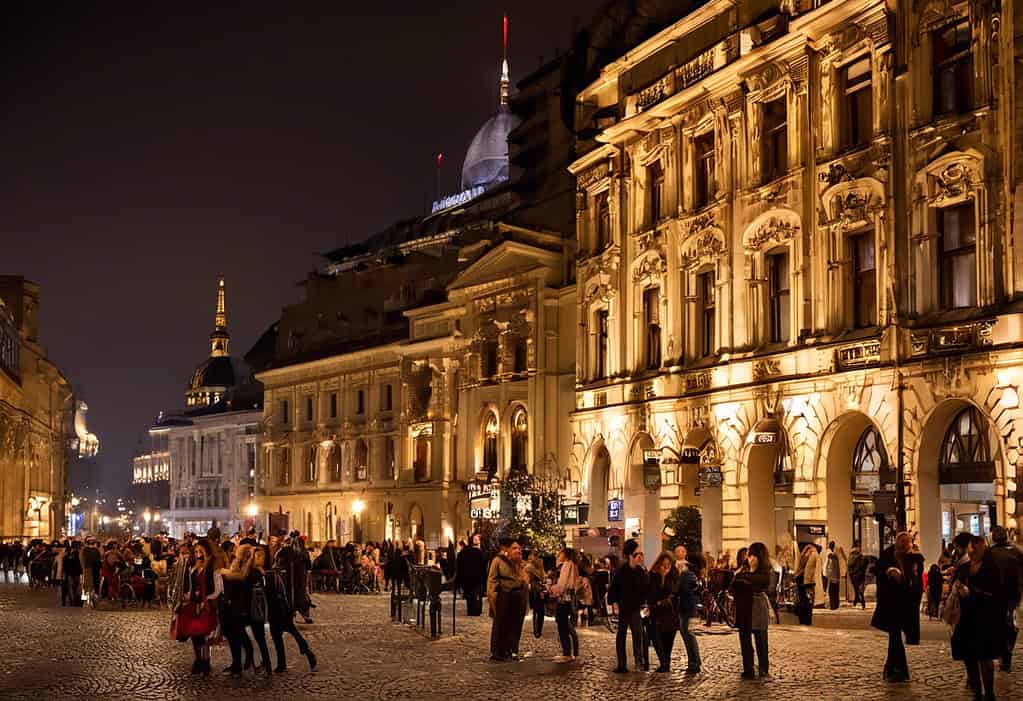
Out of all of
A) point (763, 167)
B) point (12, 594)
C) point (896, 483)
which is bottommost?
point (12, 594)

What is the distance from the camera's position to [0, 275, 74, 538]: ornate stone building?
85.1 m

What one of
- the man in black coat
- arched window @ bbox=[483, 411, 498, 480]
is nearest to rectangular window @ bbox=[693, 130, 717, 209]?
the man in black coat

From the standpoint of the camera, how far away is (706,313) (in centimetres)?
4038

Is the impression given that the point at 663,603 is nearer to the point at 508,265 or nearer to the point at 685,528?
the point at 685,528

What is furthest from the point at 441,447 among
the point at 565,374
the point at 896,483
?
the point at 896,483

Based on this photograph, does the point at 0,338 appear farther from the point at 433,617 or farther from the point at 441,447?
the point at 433,617

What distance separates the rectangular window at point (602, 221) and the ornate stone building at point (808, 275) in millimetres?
137

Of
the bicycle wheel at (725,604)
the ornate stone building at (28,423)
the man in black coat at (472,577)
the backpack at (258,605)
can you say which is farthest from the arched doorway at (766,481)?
the ornate stone building at (28,423)

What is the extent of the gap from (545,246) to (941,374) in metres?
28.4

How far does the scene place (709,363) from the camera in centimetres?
3916

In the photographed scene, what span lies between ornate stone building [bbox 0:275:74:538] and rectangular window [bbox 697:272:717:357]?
49861 millimetres

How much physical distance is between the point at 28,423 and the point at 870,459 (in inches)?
2753

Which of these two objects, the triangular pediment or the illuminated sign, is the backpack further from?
the illuminated sign

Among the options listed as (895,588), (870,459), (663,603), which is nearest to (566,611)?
(663,603)
